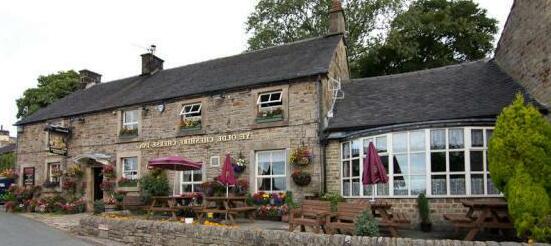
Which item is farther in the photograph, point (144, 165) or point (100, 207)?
point (144, 165)

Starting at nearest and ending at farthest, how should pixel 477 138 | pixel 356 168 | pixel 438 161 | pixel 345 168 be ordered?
pixel 477 138, pixel 438 161, pixel 356 168, pixel 345 168

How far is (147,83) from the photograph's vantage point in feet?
78.5

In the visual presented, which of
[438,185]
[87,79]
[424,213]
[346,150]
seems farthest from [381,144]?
[87,79]

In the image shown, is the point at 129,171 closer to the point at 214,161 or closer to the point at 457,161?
the point at 214,161

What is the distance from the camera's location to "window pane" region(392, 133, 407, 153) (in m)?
13.9

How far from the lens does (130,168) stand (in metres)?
20.8

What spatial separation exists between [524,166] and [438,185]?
3909 mm

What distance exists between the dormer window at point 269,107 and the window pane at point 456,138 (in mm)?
5956

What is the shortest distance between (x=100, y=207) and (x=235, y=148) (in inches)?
203

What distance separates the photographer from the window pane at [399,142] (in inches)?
545

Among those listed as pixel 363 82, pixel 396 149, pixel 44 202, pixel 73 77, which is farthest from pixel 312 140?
pixel 73 77

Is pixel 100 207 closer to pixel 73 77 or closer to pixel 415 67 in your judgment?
pixel 415 67

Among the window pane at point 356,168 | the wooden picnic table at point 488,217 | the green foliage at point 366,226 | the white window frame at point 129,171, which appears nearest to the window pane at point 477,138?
the wooden picnic table at point 488,217

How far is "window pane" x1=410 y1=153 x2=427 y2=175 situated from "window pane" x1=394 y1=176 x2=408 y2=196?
1.28 ft
